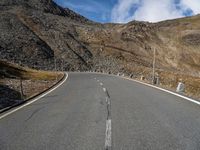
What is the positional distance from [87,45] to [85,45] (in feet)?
2.39

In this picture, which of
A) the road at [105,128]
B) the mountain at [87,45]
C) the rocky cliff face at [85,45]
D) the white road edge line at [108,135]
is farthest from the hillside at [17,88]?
the rocky cliff face at [85,45]

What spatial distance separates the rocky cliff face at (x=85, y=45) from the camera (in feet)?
243

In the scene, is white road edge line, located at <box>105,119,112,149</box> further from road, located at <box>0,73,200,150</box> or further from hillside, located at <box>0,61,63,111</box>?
hillside, located at <box>0,61,63,111</box>

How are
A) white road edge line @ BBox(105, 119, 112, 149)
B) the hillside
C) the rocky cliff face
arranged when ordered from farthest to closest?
the rocky cliff face → the hillside → white road edge line @ BBox(105, 119, 112, 149)

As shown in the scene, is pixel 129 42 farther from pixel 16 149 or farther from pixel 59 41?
pixel 16 149

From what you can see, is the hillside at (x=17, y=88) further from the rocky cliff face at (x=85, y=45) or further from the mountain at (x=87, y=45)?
the rocky cliff face at (x=85, y=45)

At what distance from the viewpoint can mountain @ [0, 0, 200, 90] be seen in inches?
2894

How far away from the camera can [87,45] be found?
90.9m

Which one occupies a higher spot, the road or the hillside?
the road

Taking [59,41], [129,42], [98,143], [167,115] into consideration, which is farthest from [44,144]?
[129,42]

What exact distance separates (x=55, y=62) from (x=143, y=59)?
26699mm

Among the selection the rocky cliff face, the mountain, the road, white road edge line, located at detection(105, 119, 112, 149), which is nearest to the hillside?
the road

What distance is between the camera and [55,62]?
75.4m

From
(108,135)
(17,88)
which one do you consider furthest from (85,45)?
(108,135)
